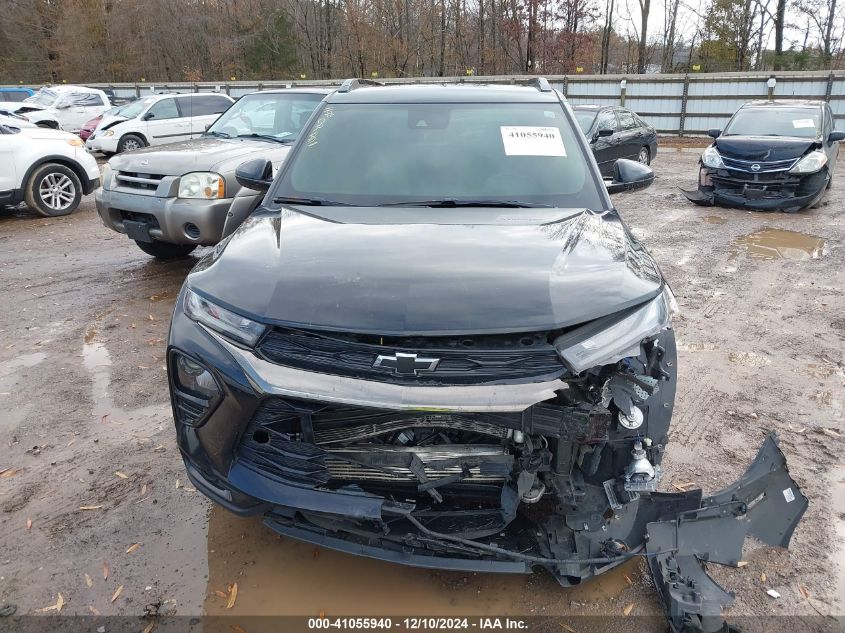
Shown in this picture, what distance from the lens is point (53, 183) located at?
9.88 m

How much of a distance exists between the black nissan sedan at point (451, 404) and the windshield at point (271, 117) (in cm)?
476

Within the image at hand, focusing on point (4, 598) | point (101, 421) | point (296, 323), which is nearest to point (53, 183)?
point (101, 421)

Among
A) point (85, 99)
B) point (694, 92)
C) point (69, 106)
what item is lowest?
point (69, 106)

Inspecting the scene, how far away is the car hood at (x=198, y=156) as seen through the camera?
5934 mm

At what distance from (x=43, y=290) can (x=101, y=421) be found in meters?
3.24

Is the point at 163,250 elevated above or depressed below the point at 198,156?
below

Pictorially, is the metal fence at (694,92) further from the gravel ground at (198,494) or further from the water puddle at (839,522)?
the water puddle at (839,522)

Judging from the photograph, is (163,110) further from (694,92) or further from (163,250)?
(694,92)

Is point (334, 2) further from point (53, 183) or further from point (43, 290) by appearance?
point (43, 290)

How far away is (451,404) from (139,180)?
536 centimetres

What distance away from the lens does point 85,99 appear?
1867 cm

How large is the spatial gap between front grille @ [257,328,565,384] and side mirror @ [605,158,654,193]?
2.13 meters

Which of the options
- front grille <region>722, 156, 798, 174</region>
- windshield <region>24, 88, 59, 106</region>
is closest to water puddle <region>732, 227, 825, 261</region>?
front grille <region>722, 156, 798, 174</region>

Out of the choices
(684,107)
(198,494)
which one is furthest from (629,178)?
(684,107)
